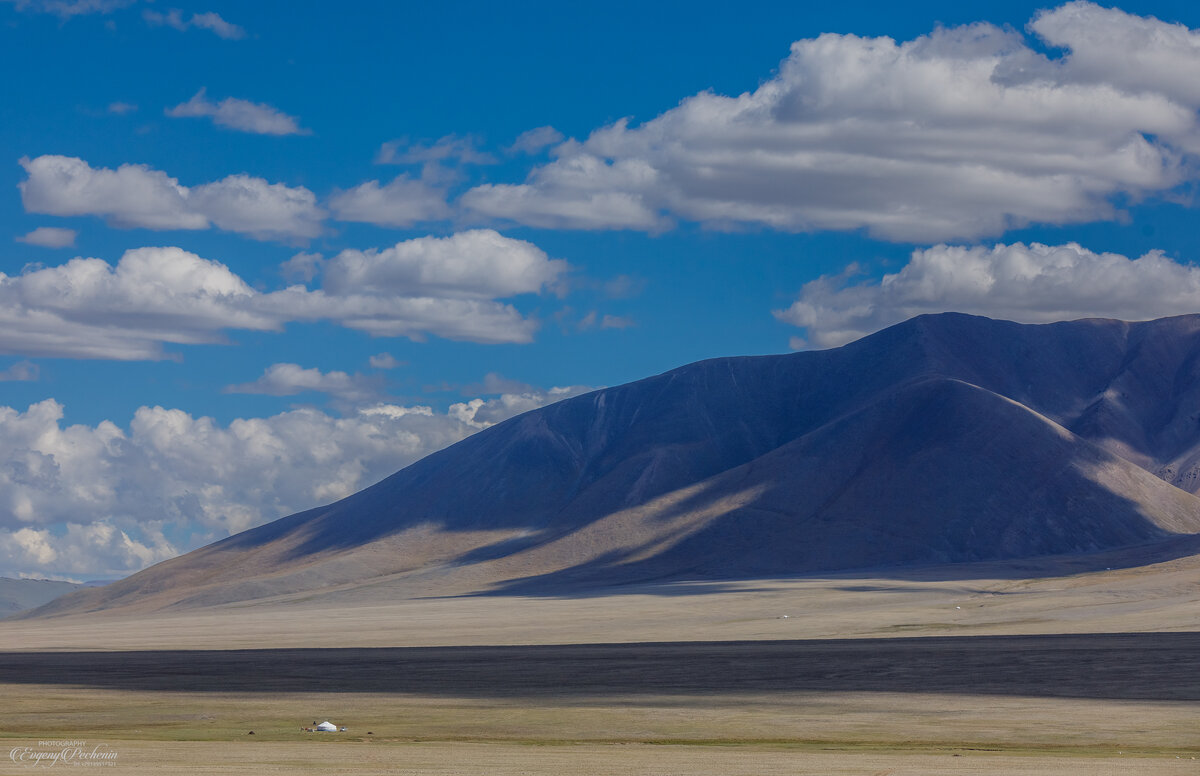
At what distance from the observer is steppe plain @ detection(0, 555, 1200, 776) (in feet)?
105

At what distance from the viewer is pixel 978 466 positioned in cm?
18112

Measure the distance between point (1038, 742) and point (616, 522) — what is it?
155 m

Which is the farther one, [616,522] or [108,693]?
[616,522]

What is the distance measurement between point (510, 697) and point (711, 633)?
119ft

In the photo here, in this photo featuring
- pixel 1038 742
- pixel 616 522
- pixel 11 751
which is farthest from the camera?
pixel 616 522

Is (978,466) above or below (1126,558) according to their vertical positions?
above

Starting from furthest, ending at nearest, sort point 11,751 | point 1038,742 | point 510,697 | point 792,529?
point 792,529 → point 510,697 → point 1038,742 → point 11,751

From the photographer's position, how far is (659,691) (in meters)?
51.7

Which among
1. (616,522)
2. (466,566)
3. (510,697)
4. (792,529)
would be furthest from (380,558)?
(510,697)

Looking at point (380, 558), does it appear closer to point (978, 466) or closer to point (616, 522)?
point (616, 522)

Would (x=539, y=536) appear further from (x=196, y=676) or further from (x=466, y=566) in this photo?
(x=196, y=676)

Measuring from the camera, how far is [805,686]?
2083 inches

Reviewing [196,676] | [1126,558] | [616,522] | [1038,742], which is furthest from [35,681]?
[616,522]

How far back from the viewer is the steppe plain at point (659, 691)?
32156 mm
